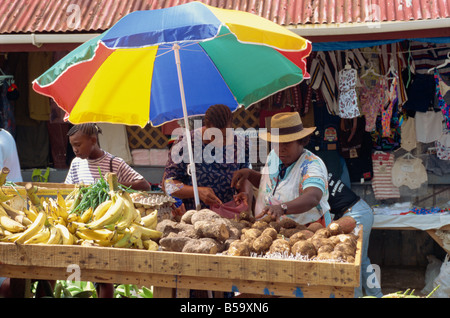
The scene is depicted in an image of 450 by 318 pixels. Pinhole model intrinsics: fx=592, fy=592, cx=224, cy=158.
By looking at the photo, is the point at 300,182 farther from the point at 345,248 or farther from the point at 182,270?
the point at 182,270

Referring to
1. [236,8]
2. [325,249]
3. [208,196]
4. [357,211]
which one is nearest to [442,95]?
[357,211]

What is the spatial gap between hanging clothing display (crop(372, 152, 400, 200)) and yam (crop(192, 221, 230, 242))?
4121mm

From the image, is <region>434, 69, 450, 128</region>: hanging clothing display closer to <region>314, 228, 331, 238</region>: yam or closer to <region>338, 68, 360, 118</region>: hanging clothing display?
<region>338, 68, 360, 118</region>: hanging clothing display

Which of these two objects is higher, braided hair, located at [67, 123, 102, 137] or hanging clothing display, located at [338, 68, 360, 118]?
hanging clothing display, located at [338, 68, 360, 118]

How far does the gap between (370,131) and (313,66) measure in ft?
3.34

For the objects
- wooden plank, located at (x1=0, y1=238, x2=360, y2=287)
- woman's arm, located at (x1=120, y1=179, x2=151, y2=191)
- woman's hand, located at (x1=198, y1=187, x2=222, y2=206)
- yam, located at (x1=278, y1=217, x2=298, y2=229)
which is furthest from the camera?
woman's arm, located at (x1=120, y1=179, x2=151, y2=191)

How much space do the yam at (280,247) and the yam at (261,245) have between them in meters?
0.03

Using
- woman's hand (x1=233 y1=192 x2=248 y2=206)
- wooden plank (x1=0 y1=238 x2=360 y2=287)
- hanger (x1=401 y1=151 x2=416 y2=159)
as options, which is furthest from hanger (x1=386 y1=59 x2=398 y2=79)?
wooden plank (x1=0 y1=238 x2=360 y2=287)

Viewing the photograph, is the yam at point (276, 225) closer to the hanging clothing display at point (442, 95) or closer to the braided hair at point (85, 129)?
the braided hair at point (85, 129)

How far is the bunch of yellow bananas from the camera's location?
131 inches

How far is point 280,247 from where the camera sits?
3.13m

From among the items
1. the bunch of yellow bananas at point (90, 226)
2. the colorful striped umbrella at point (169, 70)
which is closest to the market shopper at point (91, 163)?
the colorful striped umbrella at point (169, 70)
